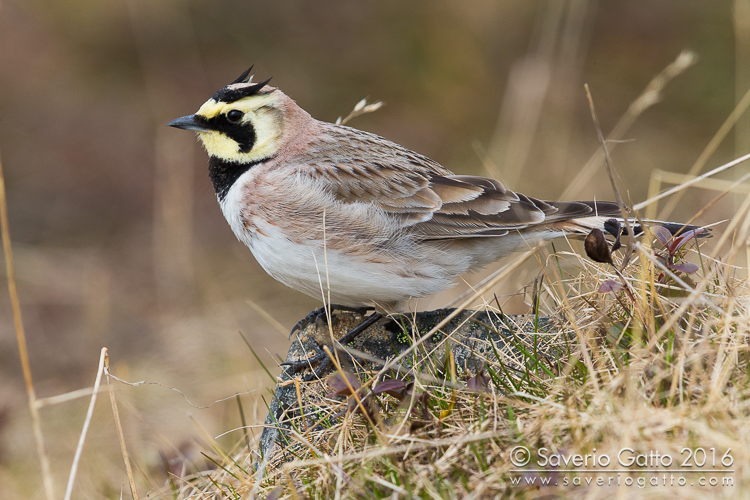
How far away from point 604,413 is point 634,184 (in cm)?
894

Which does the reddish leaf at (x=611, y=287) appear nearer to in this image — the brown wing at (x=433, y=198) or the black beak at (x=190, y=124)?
the brown wing at (x=433, y=198)

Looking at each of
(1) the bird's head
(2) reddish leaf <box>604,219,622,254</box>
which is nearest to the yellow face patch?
(1) the bird's head

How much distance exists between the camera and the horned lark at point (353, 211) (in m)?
4.64

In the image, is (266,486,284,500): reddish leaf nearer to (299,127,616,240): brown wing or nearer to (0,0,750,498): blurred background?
(299,127,616,240): brown wing

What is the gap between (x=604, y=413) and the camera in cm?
284

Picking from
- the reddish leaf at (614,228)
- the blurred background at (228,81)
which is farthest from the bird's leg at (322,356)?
the blurred background at (228,81)

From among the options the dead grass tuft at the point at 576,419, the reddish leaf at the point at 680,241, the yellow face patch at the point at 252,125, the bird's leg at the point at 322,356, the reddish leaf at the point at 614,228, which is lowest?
the bird's leg at the point at 322,356

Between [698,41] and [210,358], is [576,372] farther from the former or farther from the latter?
[698,41]

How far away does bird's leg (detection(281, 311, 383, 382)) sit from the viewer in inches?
177

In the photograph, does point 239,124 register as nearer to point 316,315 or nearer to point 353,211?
point 353,211

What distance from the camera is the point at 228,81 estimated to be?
1150cm

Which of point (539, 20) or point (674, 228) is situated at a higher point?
point (539, 20)

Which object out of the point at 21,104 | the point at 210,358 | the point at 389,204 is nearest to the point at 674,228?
the point at 389,204

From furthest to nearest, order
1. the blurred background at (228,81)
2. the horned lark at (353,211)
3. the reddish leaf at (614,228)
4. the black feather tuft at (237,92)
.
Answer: the blurred background at (228,81), the black feather tuft at (237,92), the horned lark at (353,211), the reddish leaf at (614,228)
